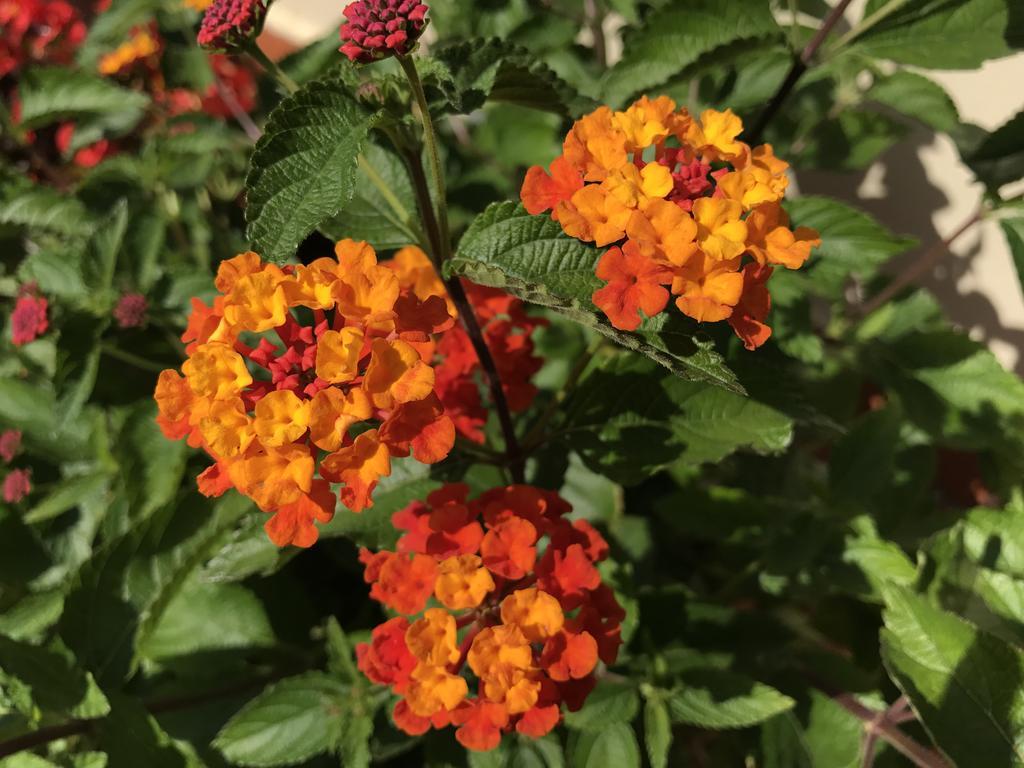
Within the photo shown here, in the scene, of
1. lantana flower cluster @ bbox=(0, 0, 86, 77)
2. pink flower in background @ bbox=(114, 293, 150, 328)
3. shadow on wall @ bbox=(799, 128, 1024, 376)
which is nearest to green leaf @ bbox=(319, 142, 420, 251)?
pink flower in background @ bbox=(114, 293, 150, 328)

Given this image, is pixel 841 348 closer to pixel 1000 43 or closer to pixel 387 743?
pixel 1000 43

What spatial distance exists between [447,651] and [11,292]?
3.87 feet

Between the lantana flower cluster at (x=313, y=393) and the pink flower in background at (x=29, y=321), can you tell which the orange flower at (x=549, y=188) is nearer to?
the lantana flower cluster at (x=313, y=393)

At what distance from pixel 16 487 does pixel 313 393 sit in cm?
78

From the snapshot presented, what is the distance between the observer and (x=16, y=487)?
3.59 feet

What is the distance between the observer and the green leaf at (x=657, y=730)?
773 mm

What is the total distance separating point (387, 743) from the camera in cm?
90

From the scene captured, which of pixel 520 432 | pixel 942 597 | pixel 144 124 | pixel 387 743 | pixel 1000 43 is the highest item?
pixel 1000 43

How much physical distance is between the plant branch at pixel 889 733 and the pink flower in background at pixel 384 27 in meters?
0.86

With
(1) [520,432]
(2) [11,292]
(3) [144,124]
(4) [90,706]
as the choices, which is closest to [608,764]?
(1) [520,432]

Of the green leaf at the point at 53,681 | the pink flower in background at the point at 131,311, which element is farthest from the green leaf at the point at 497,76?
the green leaf at the point at 53,681

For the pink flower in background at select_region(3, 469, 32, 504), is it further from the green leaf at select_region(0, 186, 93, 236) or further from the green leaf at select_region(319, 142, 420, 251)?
the green leaf at select_region(319, 142, 420, 251)

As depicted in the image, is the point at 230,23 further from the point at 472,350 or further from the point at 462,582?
the point at 462,582

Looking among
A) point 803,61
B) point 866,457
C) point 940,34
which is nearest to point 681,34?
point 803,61
